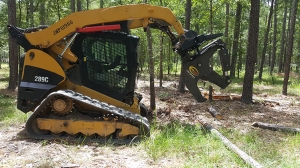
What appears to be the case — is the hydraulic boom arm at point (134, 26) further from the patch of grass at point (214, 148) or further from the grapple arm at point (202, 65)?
the patch of grass at point (214, 148)

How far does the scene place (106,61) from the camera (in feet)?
19.3


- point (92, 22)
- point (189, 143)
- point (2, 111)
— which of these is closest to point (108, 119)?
point (189, 143)

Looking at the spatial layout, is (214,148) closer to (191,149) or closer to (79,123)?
(191,149)

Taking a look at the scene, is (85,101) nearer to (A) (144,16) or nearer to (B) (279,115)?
(A) (144,16)

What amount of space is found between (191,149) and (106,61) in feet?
8.27

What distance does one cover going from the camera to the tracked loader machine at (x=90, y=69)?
5375 millimetres

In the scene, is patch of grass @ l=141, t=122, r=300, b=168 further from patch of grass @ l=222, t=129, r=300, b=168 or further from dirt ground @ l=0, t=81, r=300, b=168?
dirt ground @ l=0, t=81, r=300, b=168

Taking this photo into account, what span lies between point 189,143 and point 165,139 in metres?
0.43

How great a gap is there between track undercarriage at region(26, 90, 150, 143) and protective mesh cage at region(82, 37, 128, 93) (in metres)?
0.66

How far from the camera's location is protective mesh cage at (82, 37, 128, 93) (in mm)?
5836

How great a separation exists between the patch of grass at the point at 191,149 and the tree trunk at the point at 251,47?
15.2 feet

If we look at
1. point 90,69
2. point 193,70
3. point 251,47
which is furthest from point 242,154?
point 251,47

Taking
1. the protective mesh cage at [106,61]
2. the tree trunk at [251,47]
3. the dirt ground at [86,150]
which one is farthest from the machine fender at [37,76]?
the tree trunk at [251,47]

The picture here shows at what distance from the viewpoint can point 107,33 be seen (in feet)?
19.0
